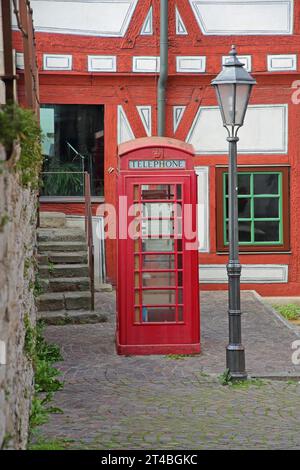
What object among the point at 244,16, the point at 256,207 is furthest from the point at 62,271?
Answer: the point at 244,16

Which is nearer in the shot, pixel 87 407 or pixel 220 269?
pixel 87 407

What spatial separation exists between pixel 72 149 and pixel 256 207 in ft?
11.4

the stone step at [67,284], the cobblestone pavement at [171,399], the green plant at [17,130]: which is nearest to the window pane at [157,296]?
the cobblestone pavement at [171,399]

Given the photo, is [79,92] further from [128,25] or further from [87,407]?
[87,407]

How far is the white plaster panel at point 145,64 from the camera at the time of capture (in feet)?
52.2

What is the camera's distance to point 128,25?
1595cm

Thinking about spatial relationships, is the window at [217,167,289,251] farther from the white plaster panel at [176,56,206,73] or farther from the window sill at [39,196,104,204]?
the window sill at [39,196,104,204]

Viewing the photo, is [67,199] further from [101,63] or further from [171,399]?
[171,399]

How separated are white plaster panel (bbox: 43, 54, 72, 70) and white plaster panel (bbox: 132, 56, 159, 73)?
1147mm

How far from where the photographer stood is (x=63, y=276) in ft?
44.0

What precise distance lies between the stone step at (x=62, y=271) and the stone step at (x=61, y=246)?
46 centimetres

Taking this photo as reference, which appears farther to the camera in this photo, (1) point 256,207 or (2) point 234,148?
(1) point 256,207
